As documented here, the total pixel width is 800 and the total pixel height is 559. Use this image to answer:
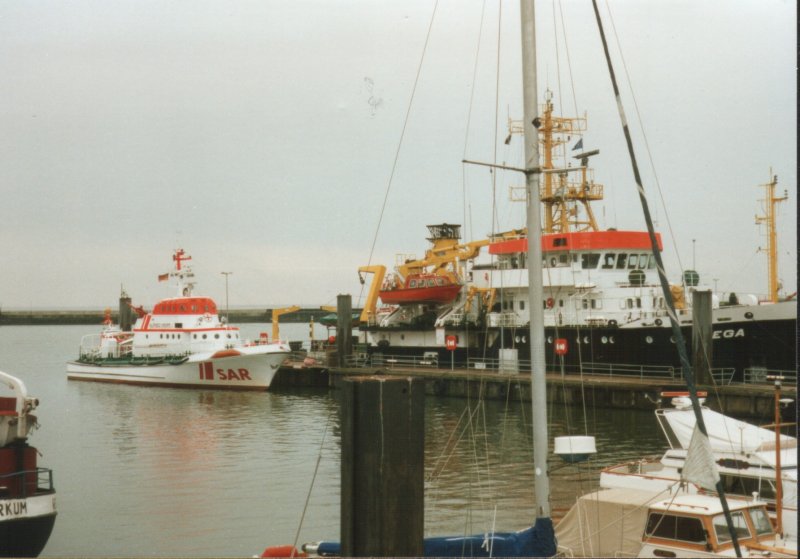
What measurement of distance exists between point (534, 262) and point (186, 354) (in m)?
39.9

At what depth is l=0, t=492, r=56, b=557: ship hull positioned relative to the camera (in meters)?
12.7

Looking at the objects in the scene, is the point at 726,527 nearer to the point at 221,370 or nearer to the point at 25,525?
the point at 25,525

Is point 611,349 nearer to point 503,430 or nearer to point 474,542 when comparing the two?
point 503,430

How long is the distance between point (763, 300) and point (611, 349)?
7.32 metres

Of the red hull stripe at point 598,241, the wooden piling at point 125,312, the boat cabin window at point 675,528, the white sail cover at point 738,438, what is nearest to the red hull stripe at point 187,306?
the wooden piling at point 125,312

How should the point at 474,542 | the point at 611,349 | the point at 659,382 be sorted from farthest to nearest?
the point at 611,349, the point at 659,382, the point at 474,542

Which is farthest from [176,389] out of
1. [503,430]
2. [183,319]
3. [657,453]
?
[657,453]

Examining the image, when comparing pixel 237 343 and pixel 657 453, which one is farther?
pixel 237 343

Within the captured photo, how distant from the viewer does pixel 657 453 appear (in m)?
22.6

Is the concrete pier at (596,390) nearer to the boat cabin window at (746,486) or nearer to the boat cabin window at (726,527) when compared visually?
the boat cabin window at (746,486)

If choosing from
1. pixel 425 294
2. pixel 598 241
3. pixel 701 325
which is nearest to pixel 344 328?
pixel 425 294

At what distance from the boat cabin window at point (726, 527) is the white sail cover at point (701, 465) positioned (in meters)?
1.10

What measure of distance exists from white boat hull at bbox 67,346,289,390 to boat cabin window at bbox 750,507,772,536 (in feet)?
110

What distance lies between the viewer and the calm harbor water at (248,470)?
15.3 meters
